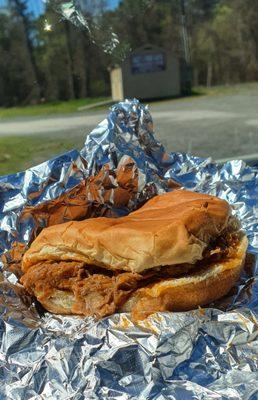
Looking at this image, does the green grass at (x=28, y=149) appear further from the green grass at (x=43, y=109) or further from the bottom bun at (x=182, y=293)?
the bottom bun at (x=182, y=293)

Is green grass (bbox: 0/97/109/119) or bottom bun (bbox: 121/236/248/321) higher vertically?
green grass (bbox: 0/97/109/119)

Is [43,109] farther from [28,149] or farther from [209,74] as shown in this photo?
[209,74]

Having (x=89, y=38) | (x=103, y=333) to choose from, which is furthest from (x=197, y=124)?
(x=103, y=333)

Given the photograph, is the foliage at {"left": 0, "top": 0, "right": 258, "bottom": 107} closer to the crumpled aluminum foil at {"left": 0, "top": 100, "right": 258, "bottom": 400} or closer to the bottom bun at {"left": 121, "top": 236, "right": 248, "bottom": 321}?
the crumpled aluminum foil at {"left": 0, "top": 100, "right": 258, "bottom": 400}

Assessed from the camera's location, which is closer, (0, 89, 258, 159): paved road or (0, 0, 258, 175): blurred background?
(0, 0, 258, 175): blurred background

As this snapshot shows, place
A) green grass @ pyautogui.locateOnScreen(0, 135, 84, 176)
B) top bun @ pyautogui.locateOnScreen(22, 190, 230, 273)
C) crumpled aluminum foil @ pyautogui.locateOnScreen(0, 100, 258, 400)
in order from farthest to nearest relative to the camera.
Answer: green grass @ pyautogui.locateOnScreen(0, 135, 84, 176) < top bun @ pyautogui.locateOnScreen(22, 190, 230, 273) < crumpled aluminum foil @ pyautogui.locateOnScreen(0, 100, 258, 400)

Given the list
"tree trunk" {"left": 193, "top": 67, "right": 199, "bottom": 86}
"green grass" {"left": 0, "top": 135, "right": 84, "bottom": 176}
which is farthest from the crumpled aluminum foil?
"tree trunk" {"left": 193, "top": 67, "right": 199, "bottom": 86}
